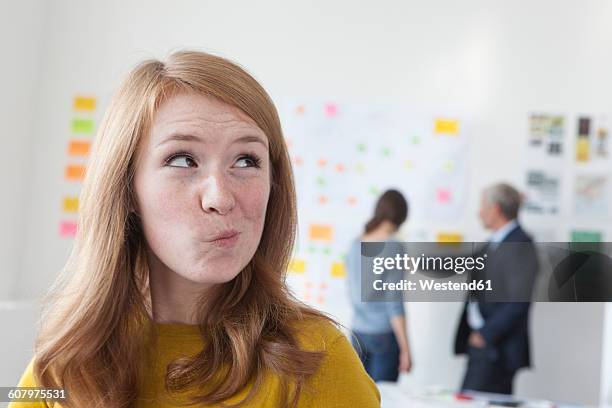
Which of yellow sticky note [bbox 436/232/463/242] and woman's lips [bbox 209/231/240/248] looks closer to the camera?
woman's lips [bbox 209/231/240/248]

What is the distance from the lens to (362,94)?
4555mm

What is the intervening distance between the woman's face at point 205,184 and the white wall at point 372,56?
3.57 meters

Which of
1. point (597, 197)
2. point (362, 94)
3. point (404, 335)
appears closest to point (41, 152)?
point (362, 94)

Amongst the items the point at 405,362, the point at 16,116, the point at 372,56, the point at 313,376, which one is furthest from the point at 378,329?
the point at 313,376

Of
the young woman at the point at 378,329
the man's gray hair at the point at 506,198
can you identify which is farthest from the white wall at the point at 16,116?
the man's gray hair at the point at 506,198

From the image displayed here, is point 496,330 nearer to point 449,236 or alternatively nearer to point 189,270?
point 449,236

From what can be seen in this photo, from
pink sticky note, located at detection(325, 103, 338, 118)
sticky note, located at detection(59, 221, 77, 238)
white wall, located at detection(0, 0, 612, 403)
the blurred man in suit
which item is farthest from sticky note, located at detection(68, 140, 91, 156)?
the blurred man in suit

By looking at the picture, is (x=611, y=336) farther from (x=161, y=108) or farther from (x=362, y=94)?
(x=161, y=108)

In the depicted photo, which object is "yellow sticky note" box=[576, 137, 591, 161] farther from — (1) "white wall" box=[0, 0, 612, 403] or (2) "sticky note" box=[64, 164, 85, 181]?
(2) "sticky note" box=[64, 164, 85, 181]

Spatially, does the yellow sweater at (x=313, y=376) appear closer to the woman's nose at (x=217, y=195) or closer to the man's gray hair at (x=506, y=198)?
the woman's nose at (x=217, y=195)

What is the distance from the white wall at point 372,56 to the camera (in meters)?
4.46

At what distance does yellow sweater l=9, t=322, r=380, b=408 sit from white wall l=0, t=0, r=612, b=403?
138 inches

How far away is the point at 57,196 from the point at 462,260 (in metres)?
3.72

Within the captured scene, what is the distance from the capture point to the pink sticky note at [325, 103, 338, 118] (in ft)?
14.8
